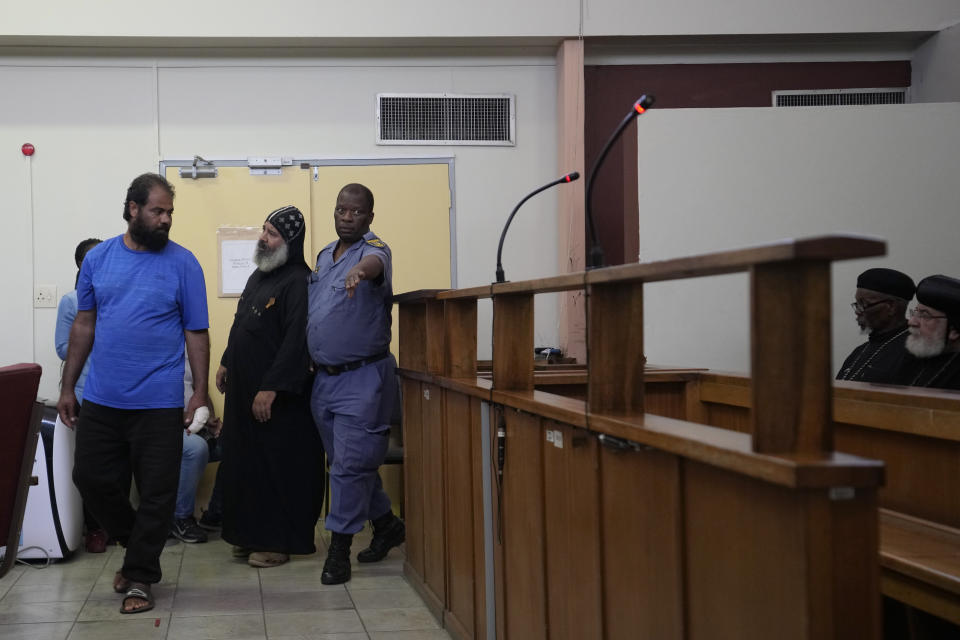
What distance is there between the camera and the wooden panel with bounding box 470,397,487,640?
2.86 m

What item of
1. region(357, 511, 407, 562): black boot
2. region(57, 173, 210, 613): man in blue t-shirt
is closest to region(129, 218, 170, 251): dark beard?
region(57, 173, 210, 613): man in blue t-shirt

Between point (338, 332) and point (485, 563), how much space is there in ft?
4.65

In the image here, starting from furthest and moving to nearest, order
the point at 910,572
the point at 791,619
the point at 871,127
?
the point at 871,127 → the point at 910,572 → the point at 791,619

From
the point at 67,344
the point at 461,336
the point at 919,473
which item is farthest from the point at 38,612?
the point at 919,473

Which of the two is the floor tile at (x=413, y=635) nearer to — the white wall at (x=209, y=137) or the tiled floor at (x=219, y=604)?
the tiled floor at (x=219, y=604)

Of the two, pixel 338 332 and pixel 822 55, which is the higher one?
pixel 822 55

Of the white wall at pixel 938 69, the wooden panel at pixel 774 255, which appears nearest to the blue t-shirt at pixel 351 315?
the wooden panel at pixel 774 255

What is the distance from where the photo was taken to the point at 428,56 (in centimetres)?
573

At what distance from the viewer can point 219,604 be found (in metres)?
3.64

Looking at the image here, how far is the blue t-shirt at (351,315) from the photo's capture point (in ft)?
12.9

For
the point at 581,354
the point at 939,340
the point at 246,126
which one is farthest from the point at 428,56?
the point at 939,340

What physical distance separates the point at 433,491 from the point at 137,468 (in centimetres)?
108

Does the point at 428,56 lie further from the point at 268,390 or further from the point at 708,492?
the point at 708,492

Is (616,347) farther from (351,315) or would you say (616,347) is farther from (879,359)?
(879,359)
